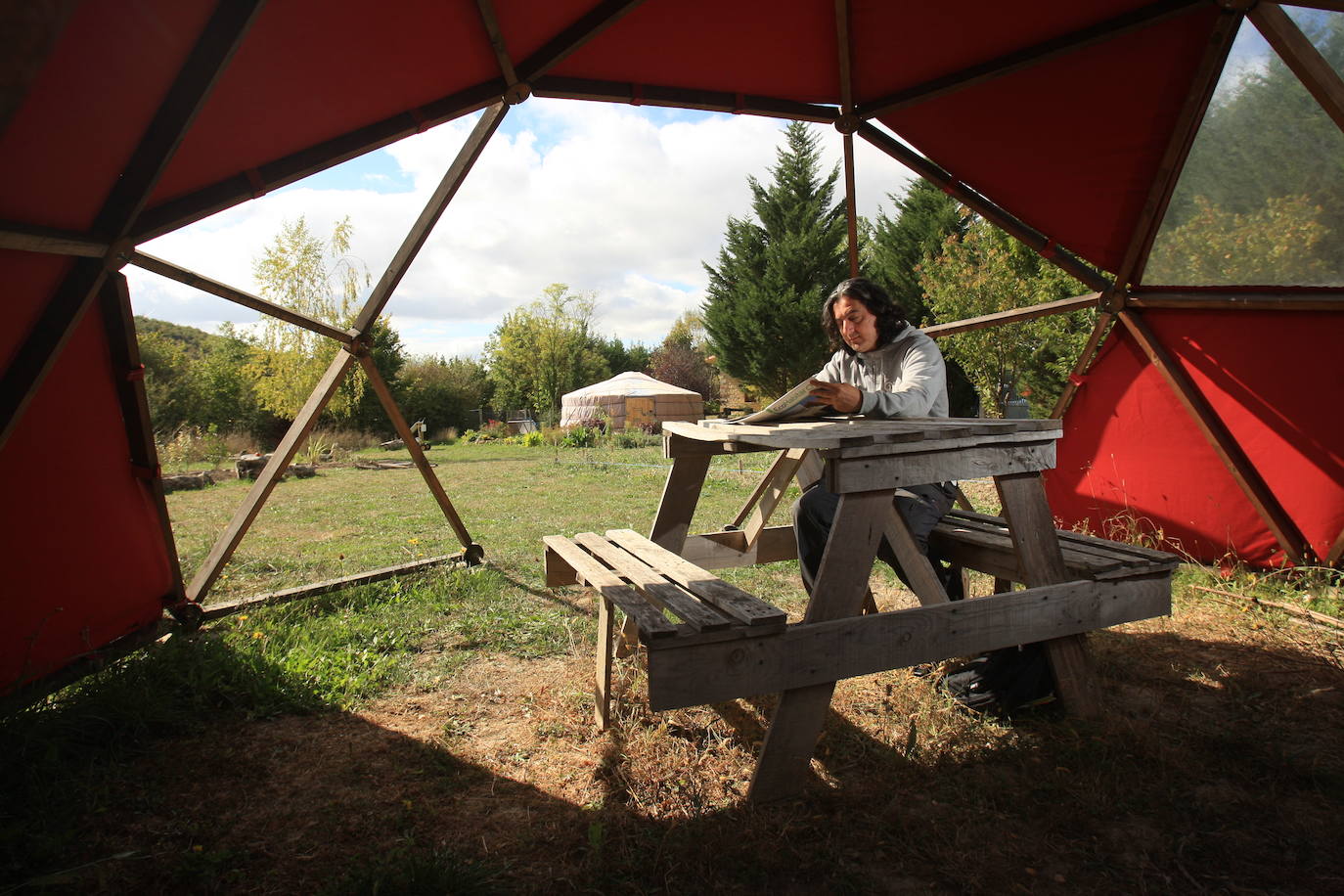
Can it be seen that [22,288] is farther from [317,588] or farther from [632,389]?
[632,389]

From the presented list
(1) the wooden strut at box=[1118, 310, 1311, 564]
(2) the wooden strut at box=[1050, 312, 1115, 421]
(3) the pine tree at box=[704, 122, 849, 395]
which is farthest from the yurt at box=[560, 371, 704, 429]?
(1) the wooden strut at box=[1118, 310, 1311, 564]

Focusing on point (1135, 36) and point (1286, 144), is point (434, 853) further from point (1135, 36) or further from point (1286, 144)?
point (1286, 144)

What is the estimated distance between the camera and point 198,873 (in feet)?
6.09

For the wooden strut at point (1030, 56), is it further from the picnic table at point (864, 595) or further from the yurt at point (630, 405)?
the yurt at point (630, 405)

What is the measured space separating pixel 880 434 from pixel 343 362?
3.16 m

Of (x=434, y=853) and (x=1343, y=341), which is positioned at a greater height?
(x=1343, y=341)

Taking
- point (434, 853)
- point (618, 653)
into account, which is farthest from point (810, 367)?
point (434, 853)

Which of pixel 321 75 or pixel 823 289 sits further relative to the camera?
pixel 823 289

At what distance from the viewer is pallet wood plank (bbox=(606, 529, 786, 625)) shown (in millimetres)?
2021

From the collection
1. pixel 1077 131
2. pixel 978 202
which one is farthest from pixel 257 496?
pixel 1077 131

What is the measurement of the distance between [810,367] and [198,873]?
65.5 feet

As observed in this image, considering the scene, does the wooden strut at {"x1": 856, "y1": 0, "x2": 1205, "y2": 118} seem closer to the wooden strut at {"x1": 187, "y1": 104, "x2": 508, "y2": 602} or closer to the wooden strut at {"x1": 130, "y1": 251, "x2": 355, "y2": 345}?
the wooden strut at {"x1": 187, "y1": 104, "x2": 508, "y2": 602}

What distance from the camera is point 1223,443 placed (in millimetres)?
4328

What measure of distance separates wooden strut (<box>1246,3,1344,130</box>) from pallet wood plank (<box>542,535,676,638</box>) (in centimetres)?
347
